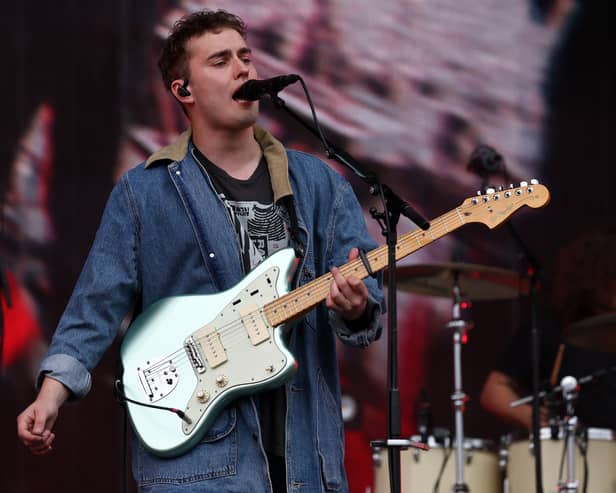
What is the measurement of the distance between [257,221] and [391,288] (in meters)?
0.53

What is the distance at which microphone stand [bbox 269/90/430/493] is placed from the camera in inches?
107

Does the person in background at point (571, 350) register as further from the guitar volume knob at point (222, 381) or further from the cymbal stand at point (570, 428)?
the guitar volume knob at point (222, 381)

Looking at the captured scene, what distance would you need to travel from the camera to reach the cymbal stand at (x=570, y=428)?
4848 mm

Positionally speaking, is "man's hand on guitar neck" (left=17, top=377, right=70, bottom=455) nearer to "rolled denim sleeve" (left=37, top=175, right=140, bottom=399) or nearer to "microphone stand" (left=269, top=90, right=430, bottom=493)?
"rolled denim sleeve" (left=37, top=175, right=140, bottom=399)

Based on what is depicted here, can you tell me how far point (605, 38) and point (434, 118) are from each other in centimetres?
105

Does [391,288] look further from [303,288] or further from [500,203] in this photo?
[500,203]

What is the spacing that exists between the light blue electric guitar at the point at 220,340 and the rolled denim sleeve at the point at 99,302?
8 centimetres

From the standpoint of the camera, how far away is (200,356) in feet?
10.2

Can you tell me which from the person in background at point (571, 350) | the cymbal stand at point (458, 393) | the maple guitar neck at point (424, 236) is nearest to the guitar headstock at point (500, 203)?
the maple guitar neck at point (424, 236)

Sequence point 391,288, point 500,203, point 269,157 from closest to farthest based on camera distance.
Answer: point 391,288 → point 500,203 → point 269,157

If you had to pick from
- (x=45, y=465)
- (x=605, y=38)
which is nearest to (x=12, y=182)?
(x=45, y=465)

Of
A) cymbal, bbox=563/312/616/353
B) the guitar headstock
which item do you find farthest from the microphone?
cymbal, bbox=563/312/616/353

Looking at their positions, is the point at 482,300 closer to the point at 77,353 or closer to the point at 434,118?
the point at 434,118

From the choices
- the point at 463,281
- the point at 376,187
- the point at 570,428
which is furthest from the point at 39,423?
the point at 463,281
